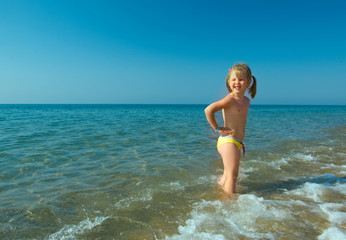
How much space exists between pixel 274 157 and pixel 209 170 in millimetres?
2289

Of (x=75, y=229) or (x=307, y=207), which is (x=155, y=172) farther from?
(x=307, y=207)

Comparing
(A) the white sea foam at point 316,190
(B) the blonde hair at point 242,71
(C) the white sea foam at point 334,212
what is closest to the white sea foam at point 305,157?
(A) the white sea foam at point 316,190

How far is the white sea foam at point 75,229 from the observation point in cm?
246

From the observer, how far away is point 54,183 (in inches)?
165

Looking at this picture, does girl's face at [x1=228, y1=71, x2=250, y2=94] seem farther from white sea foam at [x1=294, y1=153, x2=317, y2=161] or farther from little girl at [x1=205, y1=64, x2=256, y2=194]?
white sea foam at [x1=294, y1=153, x2=317, y2=161]

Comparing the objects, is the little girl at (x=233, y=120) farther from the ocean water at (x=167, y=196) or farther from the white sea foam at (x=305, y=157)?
the white sea foam at (x=305, y=157)

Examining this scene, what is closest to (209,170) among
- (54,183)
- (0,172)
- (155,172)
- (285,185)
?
(155,172)

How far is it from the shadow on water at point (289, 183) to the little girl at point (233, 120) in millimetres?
653

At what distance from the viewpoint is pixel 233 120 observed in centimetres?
349

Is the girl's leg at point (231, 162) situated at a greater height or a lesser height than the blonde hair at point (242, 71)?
lesser

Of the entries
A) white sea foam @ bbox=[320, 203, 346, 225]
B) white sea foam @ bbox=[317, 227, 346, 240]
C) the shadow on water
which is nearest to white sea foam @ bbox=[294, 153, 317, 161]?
the shadow on water

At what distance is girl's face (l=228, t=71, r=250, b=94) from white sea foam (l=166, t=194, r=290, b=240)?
1.71 m

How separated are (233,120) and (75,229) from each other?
2.75m

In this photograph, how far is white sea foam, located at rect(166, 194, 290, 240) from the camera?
2355 millimetres
